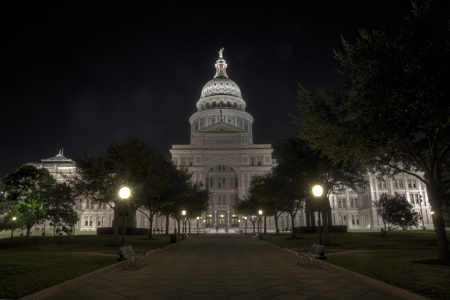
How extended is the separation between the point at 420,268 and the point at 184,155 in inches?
3661

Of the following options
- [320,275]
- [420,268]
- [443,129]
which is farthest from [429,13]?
[320,275]

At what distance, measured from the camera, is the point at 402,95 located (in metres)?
12.7

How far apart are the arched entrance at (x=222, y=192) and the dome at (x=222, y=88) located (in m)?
45.4

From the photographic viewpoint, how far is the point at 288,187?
33969 mm

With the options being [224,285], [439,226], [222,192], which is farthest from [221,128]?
[224,285]

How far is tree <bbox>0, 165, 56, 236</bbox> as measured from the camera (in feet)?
155

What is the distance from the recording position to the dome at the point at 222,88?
141m

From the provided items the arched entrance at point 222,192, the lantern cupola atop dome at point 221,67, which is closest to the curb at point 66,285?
the arched entrance at point 222,192

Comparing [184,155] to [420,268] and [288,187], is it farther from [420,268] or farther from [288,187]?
[420,268]

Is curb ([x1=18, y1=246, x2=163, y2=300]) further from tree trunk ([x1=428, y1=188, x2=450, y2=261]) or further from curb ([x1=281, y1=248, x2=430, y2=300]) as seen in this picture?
tree trunk ([x1=428, y1=188, x2=450, y2=261])

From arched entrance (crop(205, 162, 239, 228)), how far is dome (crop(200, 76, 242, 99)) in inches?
1787

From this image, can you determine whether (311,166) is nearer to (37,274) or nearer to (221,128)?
(37,274)

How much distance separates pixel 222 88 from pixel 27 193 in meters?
103

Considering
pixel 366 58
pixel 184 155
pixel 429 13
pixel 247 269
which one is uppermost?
pixel 184 155
